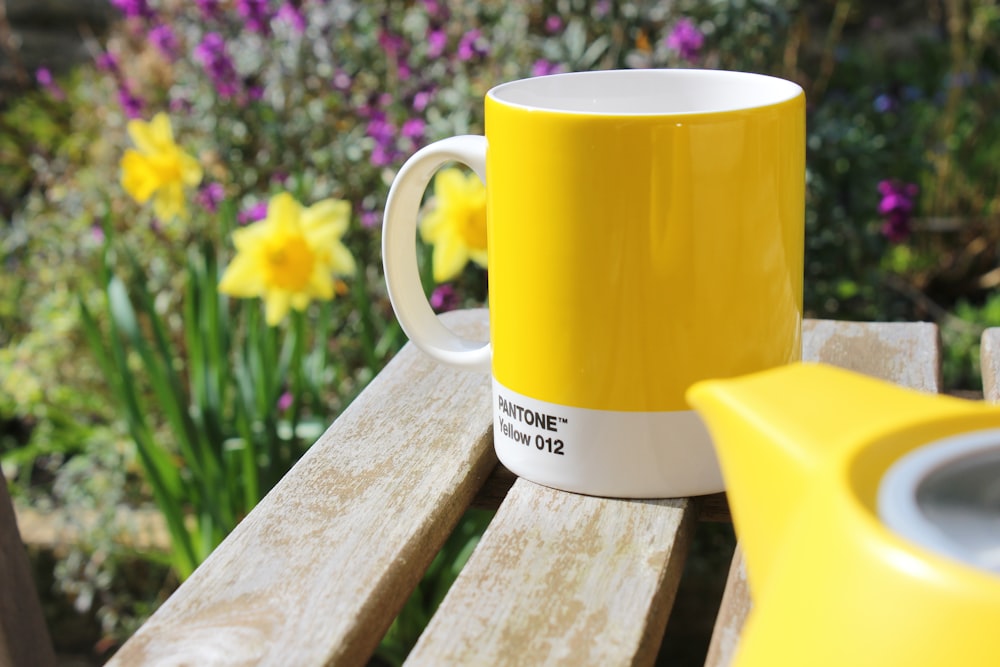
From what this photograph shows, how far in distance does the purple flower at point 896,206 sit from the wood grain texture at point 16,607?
65.4 inches

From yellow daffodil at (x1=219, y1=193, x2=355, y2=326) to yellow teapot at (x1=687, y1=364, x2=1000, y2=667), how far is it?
905 millimetres

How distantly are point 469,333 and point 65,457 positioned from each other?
174cm

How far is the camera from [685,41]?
1823mm

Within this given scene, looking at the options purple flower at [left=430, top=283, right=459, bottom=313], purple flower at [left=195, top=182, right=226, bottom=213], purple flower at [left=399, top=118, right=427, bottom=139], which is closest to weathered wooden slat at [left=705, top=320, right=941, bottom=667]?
purple flower at [left=430, top=283, right=459, bottom=313]

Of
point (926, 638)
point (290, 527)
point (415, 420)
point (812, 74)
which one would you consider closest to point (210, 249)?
point (415, 420)

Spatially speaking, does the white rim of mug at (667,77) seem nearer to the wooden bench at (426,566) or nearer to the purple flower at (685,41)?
the wooden bench at (426,566)

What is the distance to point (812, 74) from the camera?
2990 mm

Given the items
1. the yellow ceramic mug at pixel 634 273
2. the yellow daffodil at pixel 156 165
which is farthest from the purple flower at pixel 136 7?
the yellow ceramic mug at pixel 634 273

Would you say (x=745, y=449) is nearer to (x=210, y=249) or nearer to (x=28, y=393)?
(x=210, y=249)

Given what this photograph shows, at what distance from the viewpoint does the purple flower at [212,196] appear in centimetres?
207

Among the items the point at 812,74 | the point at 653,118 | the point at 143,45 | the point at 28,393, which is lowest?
the point at 28,393

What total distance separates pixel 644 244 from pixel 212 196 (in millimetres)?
1628

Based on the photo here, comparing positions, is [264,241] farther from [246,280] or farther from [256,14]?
[256,14]

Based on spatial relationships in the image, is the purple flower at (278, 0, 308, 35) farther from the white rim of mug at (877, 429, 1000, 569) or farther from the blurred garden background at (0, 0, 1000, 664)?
the white rim of mug at (877, 429, 1000, 569)
